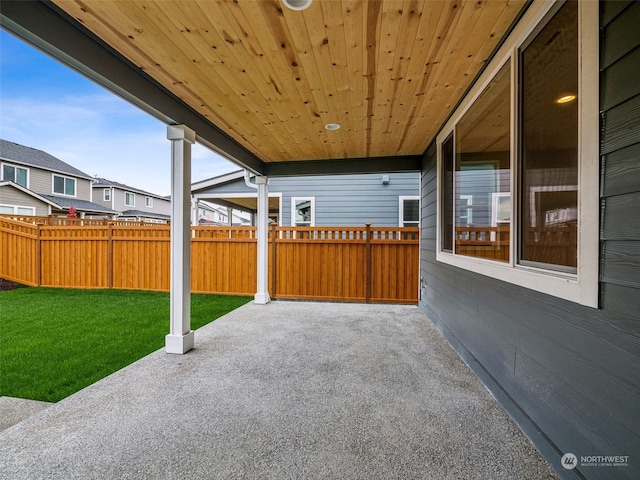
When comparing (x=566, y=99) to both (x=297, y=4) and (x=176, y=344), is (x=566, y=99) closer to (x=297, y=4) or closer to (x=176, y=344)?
(x=297, y=4)

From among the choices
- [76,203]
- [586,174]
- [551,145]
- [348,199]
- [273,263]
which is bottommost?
[273,263]

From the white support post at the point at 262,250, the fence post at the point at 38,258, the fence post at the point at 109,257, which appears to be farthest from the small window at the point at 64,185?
the white support post at the point at 262,250

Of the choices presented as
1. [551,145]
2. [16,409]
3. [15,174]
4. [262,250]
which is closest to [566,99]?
[551,145]

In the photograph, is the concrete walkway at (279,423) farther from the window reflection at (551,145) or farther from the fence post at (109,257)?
the fence post at (109,257)

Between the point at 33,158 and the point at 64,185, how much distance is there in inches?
51.6

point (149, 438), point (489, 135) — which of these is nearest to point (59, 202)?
point (149, 438)

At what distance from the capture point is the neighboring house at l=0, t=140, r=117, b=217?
9516 millimetres

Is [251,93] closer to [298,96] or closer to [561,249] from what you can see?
[298,96]

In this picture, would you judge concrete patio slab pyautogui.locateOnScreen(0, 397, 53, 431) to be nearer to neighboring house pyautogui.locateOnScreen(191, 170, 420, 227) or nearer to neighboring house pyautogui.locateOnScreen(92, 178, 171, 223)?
neighboring house pyautogui.locateOnScreen(191, 170, 420, 227)

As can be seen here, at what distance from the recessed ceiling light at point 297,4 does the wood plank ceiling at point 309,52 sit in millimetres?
46

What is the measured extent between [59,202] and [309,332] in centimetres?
1304

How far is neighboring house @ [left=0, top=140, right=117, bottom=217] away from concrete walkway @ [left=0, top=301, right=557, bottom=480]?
433 inches

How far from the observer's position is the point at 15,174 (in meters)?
10.2

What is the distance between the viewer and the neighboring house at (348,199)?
273 inches
